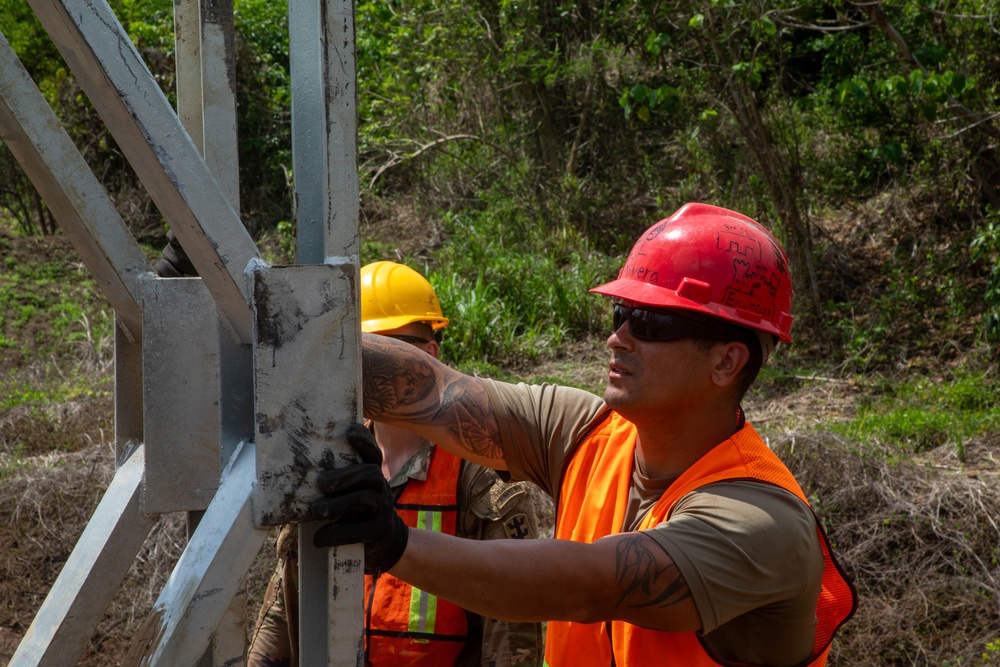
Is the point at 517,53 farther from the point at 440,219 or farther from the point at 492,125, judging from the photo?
the point at 440,219

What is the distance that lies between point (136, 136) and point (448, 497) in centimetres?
165

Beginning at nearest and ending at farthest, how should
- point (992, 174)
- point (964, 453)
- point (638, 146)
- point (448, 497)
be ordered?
point (448, 497) → point (964, 453) → point (992, 174) → point (638, 146)

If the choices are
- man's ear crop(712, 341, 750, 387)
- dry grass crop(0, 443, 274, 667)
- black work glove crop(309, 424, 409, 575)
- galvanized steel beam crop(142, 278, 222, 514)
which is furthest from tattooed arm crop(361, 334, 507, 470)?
dry grass crop(0, 443, 274, 667)

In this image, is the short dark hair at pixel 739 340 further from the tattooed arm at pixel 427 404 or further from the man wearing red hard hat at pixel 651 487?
the tattooed arm at pixel 427 404

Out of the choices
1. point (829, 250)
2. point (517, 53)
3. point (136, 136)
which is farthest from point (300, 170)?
point (517, 53)

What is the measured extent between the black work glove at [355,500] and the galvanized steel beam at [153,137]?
28cm

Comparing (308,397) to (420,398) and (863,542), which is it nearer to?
(420,398)

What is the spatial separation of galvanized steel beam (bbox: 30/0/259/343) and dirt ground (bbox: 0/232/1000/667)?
10.7ft

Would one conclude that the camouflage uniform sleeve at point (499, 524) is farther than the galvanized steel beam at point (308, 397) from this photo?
Yes

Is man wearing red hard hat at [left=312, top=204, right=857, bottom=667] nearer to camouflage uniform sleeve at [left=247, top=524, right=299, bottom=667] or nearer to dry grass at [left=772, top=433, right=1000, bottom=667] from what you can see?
camouflage uniform sleeve at [left=247, top=524, right=299, bottom=667]

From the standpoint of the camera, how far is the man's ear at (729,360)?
87.0 inches

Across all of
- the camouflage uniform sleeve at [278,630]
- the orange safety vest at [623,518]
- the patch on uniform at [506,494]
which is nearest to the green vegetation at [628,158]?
the patch on uniform at [506,494]

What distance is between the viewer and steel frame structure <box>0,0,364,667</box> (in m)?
1.35

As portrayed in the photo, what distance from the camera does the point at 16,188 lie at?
1242 centimetres
